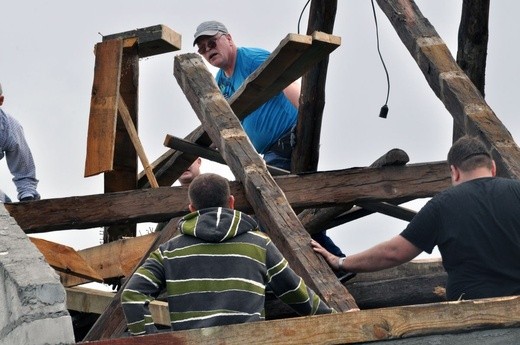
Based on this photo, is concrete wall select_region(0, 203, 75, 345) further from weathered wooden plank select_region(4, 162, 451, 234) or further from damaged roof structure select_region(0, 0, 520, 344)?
weathered wooden plank select_region(4, 162, 451, 234)

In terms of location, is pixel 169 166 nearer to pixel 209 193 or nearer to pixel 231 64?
pixel 231 64

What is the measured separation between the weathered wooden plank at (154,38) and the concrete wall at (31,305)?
456 centimetres

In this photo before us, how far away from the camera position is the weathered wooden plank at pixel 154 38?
9.98m

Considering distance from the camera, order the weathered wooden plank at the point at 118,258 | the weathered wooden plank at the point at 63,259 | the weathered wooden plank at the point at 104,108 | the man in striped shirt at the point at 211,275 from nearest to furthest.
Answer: the man in striped shirt at the point at 211,275, the weathered wooden plank at the point at 63,259, the weathered wooden plank at the point at 104,108, the weathered wooden plank at the point at 118,258

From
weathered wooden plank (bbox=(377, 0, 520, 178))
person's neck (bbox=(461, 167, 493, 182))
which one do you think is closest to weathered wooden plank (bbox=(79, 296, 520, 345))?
person's neck (bbox=(461, 167, 493, 182))

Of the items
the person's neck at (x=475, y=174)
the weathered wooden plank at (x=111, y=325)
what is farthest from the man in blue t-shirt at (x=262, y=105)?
the person's neck at (x=475, y=174)

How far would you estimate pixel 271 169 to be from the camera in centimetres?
1023

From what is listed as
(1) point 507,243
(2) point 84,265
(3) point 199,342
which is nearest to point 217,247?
(3) point 199,342

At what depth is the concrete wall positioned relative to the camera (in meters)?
5.29

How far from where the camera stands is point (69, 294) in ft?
34.9

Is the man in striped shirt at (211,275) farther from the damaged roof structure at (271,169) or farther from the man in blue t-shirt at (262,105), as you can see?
the man in blue t-shirt at (262,105)

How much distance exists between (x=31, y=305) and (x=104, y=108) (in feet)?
14.3

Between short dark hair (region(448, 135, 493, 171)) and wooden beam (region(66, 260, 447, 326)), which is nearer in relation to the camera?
short dark hair (region(448, 135, 493, 171))

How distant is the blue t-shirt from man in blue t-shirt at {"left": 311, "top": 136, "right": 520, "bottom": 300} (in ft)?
12.3
